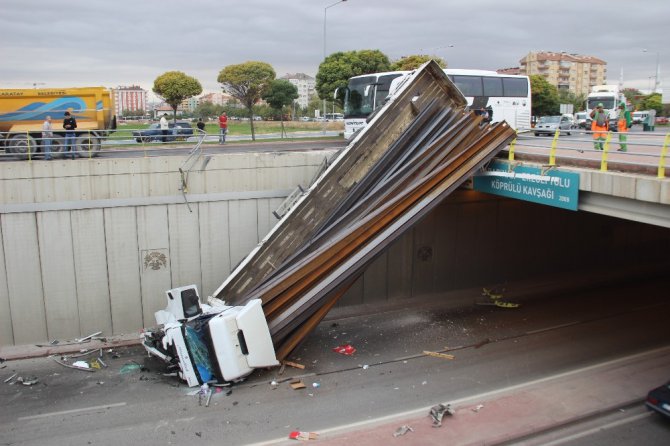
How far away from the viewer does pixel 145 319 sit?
43.3 ft

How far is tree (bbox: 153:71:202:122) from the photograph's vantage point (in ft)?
124

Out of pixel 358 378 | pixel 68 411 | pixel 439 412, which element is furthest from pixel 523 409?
pixel 68 411

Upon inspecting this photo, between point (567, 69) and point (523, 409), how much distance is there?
132062mm

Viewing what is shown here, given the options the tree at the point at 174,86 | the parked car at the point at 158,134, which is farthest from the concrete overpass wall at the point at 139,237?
the tree at the point at 174,86

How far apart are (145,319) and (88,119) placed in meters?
9.39

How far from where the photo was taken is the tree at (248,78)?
36281mm

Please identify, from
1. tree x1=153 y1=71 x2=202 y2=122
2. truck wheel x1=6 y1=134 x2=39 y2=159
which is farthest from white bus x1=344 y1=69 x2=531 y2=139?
tree x1=153 y1=71 x2=202 y2=122

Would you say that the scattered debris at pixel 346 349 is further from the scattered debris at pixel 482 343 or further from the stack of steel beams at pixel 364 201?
the scattered debris at pixel 482 343

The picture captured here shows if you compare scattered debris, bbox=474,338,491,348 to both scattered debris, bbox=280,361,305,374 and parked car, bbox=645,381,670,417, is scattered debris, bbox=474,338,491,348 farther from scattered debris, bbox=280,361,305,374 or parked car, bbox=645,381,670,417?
scattered debris, bbox=280,361,305,374

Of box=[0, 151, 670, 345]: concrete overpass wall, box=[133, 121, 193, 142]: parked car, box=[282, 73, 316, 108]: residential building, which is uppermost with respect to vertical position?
box=[282, 73, 316, 108]: residential building

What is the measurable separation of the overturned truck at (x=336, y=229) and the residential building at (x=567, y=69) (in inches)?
4391

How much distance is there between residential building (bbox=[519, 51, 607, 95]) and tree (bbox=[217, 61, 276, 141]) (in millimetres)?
92028

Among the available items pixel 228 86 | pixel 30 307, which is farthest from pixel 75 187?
pixel 228 86

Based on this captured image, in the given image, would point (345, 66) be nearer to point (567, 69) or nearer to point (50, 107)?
point (50, 107)
